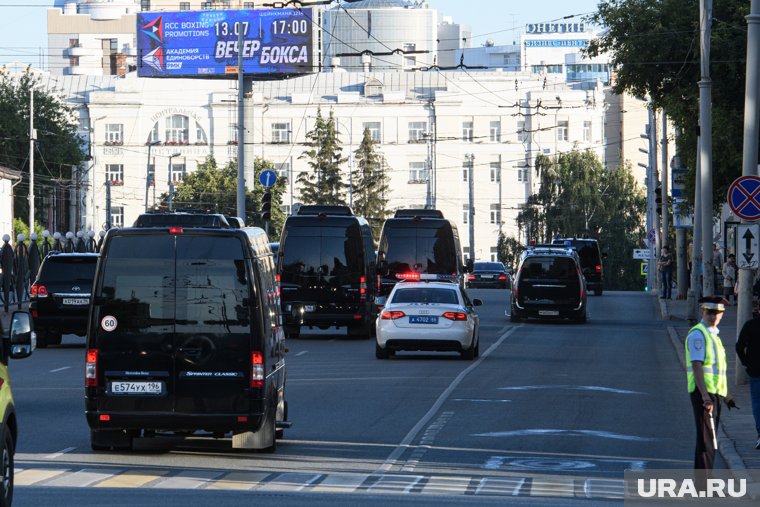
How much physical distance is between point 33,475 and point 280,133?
11403 cm

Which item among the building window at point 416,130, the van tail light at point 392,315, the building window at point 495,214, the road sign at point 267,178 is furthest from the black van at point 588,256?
the building window at point 495,214

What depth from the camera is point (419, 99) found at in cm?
12650

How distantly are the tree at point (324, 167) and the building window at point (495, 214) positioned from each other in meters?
13.3

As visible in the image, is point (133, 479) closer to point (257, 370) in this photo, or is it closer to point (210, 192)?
point (257, 370)

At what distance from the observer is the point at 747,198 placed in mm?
22781

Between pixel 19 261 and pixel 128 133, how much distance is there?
81014mm

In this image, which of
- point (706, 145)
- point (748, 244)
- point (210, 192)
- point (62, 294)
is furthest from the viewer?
point (210, 192)

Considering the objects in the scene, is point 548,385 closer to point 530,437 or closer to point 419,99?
point 530,437

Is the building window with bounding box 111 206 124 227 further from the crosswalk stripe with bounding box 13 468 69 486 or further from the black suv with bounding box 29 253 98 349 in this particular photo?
the crosswalk stripe with bounding box 13 468 69 486

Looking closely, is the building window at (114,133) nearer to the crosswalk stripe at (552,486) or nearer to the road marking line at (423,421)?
the road marking line at (423,421)

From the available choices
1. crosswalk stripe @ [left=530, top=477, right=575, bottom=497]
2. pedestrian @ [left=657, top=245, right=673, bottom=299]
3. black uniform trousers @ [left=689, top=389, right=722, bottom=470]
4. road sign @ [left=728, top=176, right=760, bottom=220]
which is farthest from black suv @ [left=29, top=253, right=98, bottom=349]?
pedestrian @ [left=657, top=245, right=673, bottom=299]

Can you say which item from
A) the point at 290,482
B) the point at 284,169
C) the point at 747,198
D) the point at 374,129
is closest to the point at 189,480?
the point at 290,482

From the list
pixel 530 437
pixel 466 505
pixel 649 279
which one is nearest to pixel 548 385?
pixel 530 437

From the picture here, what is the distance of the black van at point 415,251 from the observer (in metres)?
43.2
